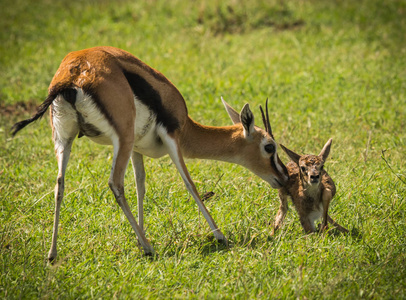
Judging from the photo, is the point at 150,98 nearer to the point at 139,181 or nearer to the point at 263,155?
the point at 139,181

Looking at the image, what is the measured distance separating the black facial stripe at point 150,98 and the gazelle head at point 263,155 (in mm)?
740

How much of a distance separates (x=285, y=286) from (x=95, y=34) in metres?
8.47

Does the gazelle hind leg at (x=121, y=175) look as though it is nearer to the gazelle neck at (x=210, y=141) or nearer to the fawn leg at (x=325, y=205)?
the gazelle neck at (x=210, y=141)

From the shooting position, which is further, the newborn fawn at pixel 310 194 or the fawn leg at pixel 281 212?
the fawn leg at pixel 281 212

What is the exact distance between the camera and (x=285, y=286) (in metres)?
3.68

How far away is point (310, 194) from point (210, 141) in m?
1.04

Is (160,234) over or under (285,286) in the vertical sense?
under

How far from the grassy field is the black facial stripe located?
852mm

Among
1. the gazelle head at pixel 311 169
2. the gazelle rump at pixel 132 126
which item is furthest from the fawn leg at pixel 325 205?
the gazelle rump at pixel 132 126

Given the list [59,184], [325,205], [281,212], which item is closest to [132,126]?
[59,184]

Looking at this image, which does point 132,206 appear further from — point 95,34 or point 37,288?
point 95,34

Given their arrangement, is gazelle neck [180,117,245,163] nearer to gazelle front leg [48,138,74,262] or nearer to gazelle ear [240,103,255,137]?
gazelle ear [240,103,255,137]

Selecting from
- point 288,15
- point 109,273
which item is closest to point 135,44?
point 288,15

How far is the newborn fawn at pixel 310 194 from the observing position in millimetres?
4574
